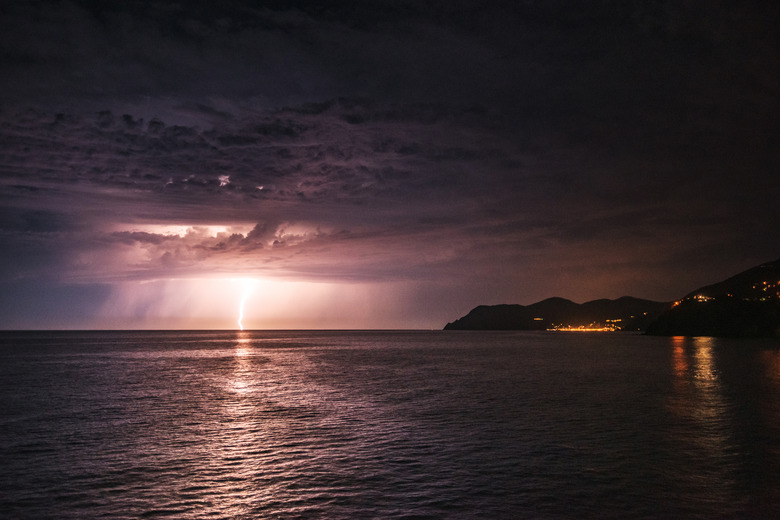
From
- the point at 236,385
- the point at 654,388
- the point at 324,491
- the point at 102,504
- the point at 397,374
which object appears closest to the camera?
the point at 102,504

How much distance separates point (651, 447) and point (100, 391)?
58.5 meters

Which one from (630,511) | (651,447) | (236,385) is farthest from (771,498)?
(236,385)

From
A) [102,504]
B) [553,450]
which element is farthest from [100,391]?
[553,450]

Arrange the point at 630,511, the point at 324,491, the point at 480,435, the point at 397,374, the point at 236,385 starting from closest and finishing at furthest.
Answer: the point at 630,511 → the point at 324,491 → the point at 480,435 → the point at 236,385 → the point at 397,374

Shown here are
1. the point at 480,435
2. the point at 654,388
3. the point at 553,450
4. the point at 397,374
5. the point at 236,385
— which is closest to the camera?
the point at 553,450

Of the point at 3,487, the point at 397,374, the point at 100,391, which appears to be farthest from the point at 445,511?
the point at 397,374

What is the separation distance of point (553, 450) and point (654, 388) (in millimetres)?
37354

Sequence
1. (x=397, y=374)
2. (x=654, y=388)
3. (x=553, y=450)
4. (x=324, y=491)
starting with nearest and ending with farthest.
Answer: (x=324, y=491) < (x=553, y=450) < (x=654, y=388) < (x=397, y=374)

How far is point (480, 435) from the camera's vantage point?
3438cm

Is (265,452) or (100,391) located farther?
(100,391)

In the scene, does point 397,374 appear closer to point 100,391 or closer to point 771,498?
point 100,391

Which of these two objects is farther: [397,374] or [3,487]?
[397,374]

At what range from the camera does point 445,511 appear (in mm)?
20062

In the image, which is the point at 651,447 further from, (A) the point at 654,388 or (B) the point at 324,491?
(A) the point at 654,388
